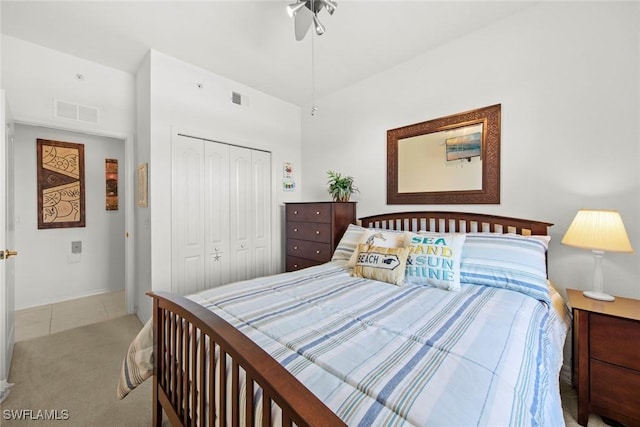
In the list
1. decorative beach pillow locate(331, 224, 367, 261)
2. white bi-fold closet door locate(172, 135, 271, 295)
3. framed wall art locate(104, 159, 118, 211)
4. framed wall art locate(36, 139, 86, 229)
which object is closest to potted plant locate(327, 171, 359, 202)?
decorative beach pillow locate(331, 224, 367, 261)

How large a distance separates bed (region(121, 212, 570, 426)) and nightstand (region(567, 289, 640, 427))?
0.13m

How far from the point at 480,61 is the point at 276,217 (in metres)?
2.80

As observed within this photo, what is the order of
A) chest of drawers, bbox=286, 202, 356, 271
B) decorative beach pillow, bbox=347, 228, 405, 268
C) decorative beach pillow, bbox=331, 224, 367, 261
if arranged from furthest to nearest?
chest of drawers, bbox=286, 202, 356, 271
decorative beach pillow, bbox=331, 224, 367, 261
decorative beach pillow, bbox=347, 228, 405, 268

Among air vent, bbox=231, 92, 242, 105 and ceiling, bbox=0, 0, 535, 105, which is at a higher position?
ceiling, bbox=0, 0, 535, 105


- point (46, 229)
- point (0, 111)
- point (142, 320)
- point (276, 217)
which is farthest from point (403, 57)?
point (46, 229)

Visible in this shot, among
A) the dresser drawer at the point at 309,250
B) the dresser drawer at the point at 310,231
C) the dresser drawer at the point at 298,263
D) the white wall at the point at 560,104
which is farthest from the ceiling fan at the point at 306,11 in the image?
the dresser drawer at the point at 298,263

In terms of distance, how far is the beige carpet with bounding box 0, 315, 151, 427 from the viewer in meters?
1.57

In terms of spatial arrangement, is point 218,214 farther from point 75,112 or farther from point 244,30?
point 244,30

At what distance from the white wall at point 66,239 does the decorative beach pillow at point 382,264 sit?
3.88 metres

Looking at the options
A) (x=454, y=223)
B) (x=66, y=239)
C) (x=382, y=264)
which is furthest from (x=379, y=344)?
(x=66, y=239)

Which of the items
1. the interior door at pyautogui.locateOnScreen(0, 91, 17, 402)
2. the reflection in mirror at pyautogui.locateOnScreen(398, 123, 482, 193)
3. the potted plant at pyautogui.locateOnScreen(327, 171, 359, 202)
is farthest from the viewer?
the potted plant at pyautogui.locateOnScreen(327, 171, 359, 202)

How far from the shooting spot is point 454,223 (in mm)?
2379

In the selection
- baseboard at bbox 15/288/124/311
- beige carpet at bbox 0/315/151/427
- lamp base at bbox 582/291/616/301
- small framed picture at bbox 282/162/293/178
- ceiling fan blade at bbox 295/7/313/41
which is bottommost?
beige carpet at bbox 0/315/151/427

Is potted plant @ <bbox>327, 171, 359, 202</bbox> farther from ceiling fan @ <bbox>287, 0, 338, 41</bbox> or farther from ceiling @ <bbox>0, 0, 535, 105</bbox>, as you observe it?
ceiling fan @ <bbox>287, 0, 338, 41</bbox>
